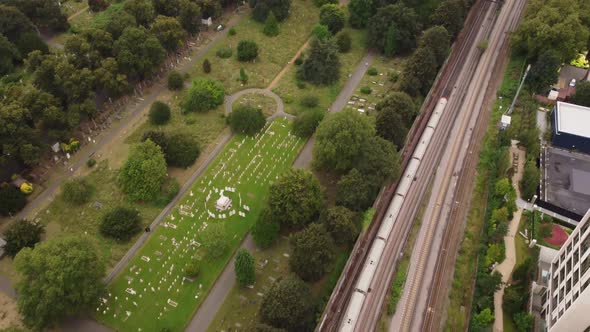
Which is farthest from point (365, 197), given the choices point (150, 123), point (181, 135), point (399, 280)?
point (150, 123)

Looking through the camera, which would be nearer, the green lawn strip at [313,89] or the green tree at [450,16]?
the green lawn strip at [313,89]

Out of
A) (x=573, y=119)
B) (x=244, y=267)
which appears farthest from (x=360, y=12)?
(x=244, y=267)

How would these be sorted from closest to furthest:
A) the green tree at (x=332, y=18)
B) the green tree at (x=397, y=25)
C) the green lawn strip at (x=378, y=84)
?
1. the green lawn strip at (x=378, y=84)
2. the green tree at (x=397, y=25)
3. the green tree at (x=332, y=18)

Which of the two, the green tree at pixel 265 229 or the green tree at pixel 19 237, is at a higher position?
the green tree at pixel 265 229

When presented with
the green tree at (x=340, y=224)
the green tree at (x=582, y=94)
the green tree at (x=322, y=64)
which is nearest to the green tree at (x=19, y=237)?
the green tree at (x=340, y=224)

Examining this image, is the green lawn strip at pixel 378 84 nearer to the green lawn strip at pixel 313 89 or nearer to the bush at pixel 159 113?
the green lawn strip at pixel 313 89

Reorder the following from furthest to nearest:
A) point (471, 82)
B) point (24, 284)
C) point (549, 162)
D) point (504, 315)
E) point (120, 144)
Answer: point (471, 82)
point (120, 144)
point (549, 162)
point (504, 315)
point (24, 284)

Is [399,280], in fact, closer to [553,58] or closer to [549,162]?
[549,162]
